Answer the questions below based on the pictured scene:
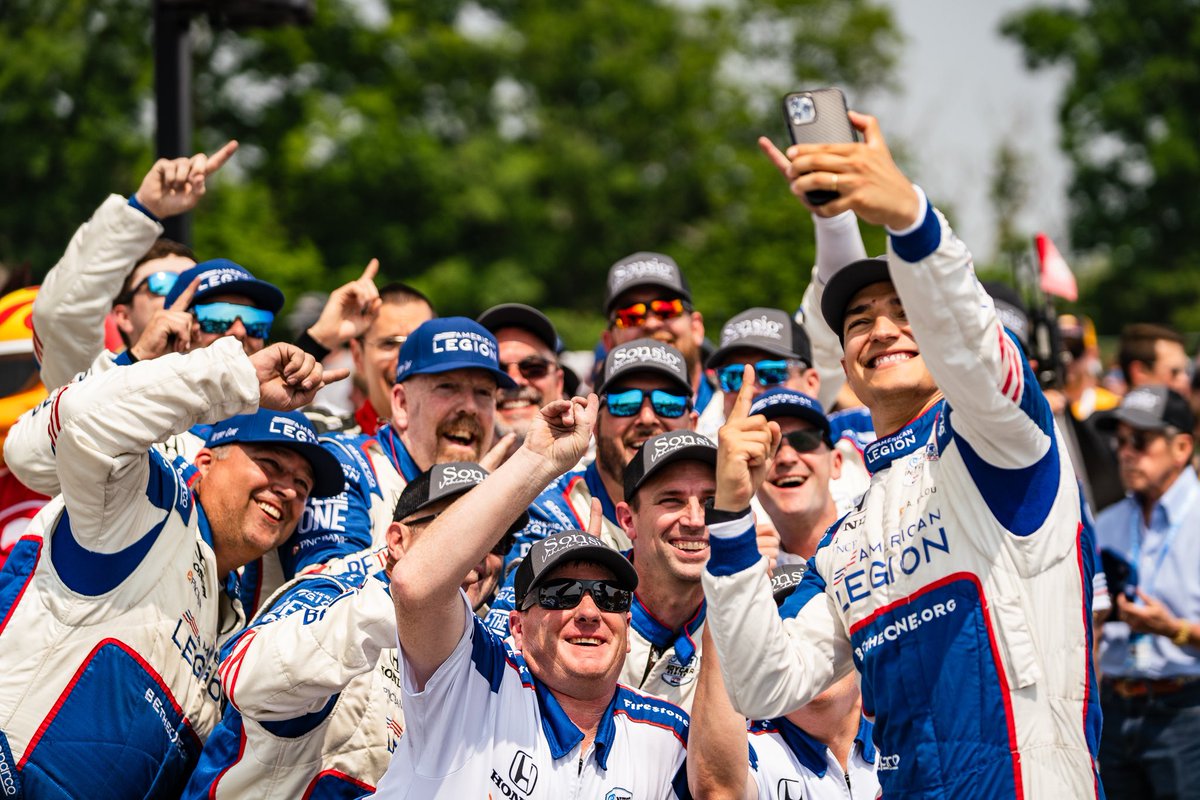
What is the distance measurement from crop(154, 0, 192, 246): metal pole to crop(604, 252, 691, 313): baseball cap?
2239 mm

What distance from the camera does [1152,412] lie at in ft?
25.1

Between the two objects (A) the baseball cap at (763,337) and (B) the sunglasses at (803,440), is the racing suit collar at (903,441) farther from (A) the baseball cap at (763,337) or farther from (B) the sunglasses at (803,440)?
(A) the baseball cap at (763,337)

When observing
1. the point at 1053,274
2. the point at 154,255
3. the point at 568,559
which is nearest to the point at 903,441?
the point at 568,559

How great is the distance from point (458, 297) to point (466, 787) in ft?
84.5

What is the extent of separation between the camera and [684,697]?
4.80 meters

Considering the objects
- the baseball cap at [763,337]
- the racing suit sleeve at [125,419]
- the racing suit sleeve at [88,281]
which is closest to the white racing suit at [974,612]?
the racing suit sleeve at [125,419]

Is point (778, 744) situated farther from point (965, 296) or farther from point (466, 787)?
point (965, 296)

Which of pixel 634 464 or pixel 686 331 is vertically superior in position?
pixel 686 331

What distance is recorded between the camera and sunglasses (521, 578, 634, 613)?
4.27 meters

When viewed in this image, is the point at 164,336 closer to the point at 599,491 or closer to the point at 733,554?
the point at 599,491

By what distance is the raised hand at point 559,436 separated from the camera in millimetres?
3975

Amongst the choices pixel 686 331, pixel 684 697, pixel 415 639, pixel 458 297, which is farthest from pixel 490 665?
pixel 458 297

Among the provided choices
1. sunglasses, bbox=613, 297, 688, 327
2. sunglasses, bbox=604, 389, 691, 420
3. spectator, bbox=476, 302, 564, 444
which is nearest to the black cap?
sunglasses, bbox=604, 389, 691, 420

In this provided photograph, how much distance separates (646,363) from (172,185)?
197 centimetres
